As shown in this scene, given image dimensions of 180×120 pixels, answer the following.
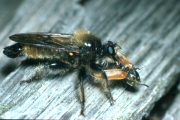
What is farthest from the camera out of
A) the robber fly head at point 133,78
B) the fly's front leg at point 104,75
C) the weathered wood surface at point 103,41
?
the robber fly head at point 133,78

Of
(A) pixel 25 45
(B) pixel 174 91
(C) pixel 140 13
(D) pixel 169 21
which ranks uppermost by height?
(A) pixel 25 45

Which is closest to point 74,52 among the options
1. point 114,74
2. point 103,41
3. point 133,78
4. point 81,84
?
point 103,41

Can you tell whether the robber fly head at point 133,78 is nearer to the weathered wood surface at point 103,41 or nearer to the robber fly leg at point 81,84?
the weathered wood surface at point 103,41

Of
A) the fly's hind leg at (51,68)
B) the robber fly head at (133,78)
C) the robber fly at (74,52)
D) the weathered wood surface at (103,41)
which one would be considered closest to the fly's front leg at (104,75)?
the robber fly at (74,52)

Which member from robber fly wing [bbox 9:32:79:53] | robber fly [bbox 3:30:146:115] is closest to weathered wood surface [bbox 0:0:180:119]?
robber fly [bbox 3:30:146:115]

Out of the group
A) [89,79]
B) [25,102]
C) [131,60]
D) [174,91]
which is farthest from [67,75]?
[174,91]

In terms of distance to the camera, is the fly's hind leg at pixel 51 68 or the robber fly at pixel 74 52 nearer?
the fly's hind leg at pixel 51 68

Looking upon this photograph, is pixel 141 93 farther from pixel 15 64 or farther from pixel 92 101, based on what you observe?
pixel 15 64
